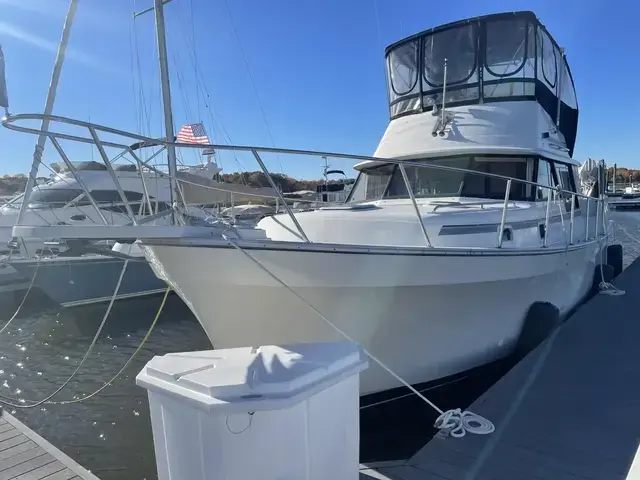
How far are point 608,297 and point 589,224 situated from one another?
129 cm

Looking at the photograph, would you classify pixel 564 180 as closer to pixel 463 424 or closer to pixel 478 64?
Answer: pixel 478 64

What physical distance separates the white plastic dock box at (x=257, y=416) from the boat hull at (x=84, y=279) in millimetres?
11194

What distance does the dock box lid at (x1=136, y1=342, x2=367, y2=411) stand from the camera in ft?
6.25

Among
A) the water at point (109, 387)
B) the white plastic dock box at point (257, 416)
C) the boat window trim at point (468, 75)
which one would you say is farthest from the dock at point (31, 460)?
the boat window trim at point (468, 75)

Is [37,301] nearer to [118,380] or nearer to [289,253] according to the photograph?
[118,380]

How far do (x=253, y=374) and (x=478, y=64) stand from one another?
19.0ft

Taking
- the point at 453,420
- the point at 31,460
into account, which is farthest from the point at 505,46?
the point at 31,460

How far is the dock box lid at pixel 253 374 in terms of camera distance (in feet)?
6.25

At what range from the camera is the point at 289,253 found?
12.2ft

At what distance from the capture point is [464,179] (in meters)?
5.84

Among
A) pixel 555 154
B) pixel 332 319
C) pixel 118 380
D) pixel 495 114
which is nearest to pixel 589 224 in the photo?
pixel 555 154

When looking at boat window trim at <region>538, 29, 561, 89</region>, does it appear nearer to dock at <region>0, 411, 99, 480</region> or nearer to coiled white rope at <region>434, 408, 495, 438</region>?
coiled white rope at <region>434, 408, 495, 438</region>

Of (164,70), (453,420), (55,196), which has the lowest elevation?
(453,420)

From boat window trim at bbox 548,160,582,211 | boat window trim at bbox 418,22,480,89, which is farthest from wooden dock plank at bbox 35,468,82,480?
Result: boat window trim at bbox 548,160,582,211
